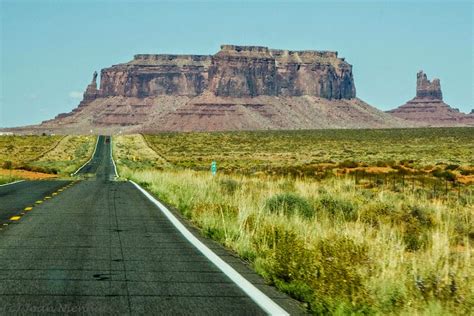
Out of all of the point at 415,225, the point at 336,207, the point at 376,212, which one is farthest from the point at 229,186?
the point at 415,225

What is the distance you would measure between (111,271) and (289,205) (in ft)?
29.7

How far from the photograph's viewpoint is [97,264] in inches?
371

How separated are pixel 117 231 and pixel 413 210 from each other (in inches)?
316

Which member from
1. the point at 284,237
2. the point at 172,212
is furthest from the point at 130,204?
the point at 284,237

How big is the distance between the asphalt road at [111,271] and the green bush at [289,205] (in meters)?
A: 3.05

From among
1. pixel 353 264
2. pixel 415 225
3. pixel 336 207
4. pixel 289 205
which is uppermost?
pixel 353 264

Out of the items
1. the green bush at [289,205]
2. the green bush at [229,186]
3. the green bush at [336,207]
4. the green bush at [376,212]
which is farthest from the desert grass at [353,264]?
the green bush at [229,186]

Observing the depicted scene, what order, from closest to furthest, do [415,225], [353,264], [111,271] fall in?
1. [353,264]
2. [111,271]
3. [415,225]

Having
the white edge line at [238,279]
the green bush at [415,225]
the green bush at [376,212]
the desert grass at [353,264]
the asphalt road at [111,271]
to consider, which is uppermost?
the desert grass at [353,264]

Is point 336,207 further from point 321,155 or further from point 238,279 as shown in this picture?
point 321,155

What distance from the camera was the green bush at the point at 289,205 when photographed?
1698cm

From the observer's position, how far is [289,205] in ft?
57.7

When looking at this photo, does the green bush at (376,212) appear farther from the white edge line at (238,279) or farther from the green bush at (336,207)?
the white edge line at (238,279)

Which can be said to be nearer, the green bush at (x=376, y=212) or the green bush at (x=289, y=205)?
the green bush at (x=376, y=212)
